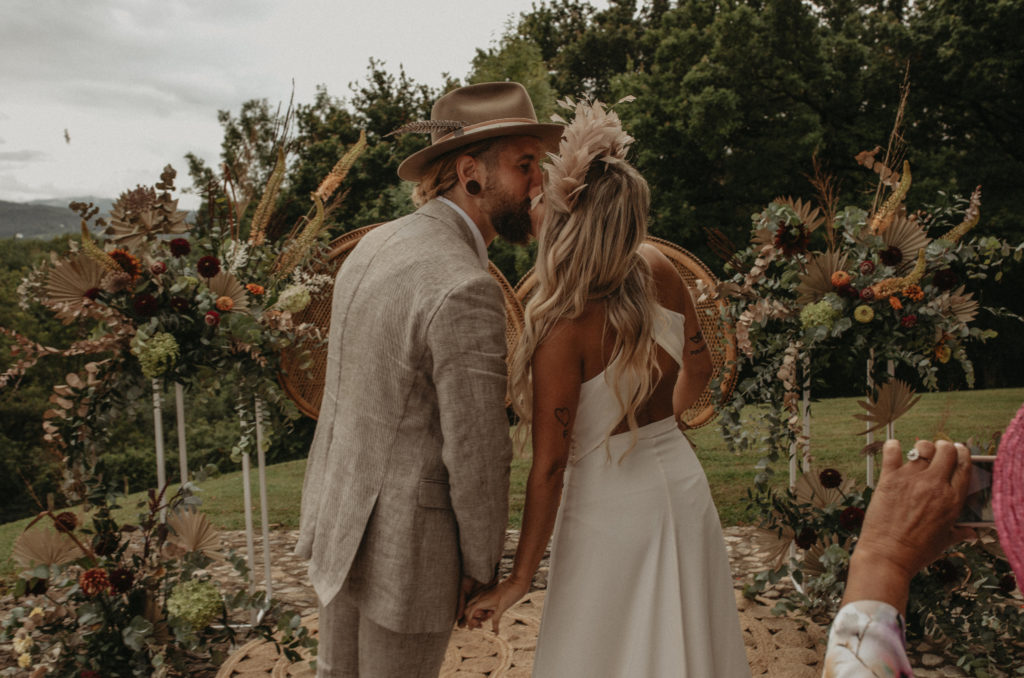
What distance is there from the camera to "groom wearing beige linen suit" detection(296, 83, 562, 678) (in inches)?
70.3

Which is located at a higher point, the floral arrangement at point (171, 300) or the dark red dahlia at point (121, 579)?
the floral arrangement at point (171, 300)

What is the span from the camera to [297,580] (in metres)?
4.52

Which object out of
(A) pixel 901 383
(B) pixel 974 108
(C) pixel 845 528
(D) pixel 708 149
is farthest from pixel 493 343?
(B) pixel 974 108

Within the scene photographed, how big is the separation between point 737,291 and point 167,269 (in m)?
2.53

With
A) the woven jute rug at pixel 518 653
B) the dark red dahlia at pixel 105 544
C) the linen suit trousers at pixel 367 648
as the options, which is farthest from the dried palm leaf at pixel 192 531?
the linen suit trousers at pixel 367 648

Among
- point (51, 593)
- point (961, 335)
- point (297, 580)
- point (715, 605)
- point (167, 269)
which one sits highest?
point (167, 269)

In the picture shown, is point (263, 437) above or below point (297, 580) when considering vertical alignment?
above

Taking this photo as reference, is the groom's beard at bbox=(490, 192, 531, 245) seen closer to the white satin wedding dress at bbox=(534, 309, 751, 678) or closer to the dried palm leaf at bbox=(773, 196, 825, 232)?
the white satin wedding dress at bbox=(534, 309, 751, 678)

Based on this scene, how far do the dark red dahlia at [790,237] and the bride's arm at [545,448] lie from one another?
1713mm

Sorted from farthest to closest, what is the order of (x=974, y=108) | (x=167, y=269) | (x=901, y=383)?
(x=974, y=108) < (x=167, y=269) < (x=901, y=383)

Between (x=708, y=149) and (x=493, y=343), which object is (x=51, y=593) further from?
(x=708, y=149)

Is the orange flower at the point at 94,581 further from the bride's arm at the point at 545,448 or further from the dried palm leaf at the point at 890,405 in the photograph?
the dried palm leaf at the point at 890,405

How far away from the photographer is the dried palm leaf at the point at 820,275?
3213mm

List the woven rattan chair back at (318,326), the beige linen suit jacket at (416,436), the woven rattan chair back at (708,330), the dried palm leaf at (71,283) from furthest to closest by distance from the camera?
the woven rattan chair back at (318,326) < the woven rattan chair back at (708,330) < the dried palm leaf at (71,283) < the beige linen suit jacket at (416,436)
